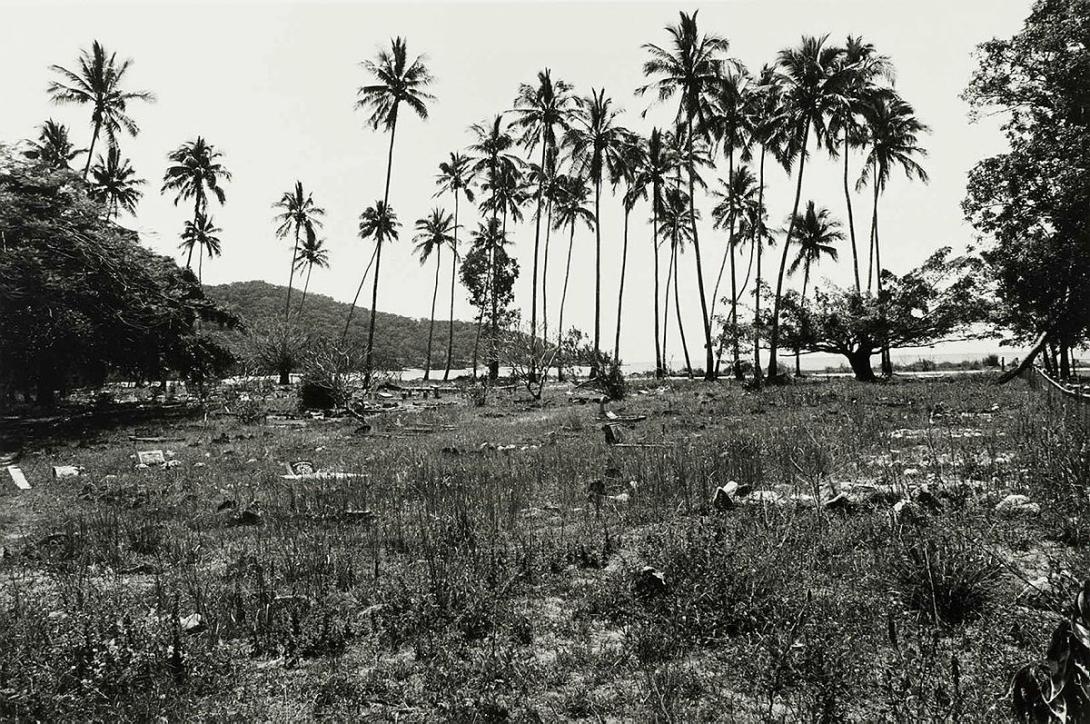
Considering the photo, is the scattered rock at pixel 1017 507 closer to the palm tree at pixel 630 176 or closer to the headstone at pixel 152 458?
the headstone at pixel 152 458

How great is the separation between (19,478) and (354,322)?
70.7m

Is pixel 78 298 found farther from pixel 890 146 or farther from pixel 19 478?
pixel 890 146

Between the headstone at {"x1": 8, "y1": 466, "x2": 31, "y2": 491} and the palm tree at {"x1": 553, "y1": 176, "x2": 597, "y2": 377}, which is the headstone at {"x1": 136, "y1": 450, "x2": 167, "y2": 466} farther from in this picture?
the palm tree at {"x1": 553, "y1": 176, "x2": 597, "y2": 377}

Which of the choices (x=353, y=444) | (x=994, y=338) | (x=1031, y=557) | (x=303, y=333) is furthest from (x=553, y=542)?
(x=303, y=333)

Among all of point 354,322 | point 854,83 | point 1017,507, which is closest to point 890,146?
point 854,83

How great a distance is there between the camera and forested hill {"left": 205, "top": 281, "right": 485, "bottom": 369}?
7156 centimetres

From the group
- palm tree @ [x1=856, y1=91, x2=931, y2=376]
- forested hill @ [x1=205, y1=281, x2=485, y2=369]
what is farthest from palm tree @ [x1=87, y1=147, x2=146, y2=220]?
palm tree @ [x1=856, y1=91, x2=931, y2=376]

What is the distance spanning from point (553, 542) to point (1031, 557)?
343 centimetres

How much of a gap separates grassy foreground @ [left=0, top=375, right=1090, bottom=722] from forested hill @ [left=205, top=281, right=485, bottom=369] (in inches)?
2379

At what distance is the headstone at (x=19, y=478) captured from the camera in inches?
368

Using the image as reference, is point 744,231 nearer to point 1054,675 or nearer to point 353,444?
point 353,444

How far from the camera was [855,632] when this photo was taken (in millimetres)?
3217

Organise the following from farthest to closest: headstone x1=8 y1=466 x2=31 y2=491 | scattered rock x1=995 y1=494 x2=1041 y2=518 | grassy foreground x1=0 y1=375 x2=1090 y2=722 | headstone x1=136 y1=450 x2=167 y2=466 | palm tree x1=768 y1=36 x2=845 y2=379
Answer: palm tree x1=768 y1=36 x2=845 y2=379 < headstone x1=136 y1=450 x2=167 y2=466 < headstone x1=8 y1=466 x2=31 y2=491 < scattered rock x1=995 y1=494 x2=1041 y2=518 < grassy foreground x1=0 y1=375 x2=1090 y2=722

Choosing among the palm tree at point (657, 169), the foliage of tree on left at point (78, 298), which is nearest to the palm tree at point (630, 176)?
the palm tree at point (657, 169)
